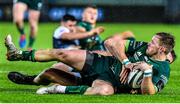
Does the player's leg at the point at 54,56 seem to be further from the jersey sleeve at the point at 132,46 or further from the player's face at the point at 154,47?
the player's face at the point at 154,47

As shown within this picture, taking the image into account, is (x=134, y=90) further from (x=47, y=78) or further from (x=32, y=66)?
(x=32, y=66)

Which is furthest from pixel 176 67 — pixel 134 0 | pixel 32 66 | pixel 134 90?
pixel 134 0

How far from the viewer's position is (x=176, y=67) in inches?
555

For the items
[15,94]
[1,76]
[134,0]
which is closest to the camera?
[15,94]

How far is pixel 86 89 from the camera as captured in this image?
30.5ft

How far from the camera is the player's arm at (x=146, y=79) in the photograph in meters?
9.05

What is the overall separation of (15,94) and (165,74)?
181cm

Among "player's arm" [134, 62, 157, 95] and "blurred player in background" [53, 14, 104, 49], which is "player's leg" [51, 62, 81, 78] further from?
"blurred player in background" [53, 14, 104, 49]

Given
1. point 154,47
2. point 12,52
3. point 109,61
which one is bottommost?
point 109,61

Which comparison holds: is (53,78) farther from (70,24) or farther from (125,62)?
(70,24)

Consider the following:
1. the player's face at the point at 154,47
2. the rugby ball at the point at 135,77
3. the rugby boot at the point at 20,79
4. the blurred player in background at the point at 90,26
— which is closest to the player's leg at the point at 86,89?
the rugby ball at the point at 135,77

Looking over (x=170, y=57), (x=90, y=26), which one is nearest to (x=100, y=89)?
(x=170, y=57)

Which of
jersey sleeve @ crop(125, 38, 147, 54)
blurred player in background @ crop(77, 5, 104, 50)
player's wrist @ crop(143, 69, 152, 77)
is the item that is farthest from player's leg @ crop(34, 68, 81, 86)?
blurred player in background @ crop(77, 5, 104, 50)

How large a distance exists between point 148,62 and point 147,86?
14.0 inches
